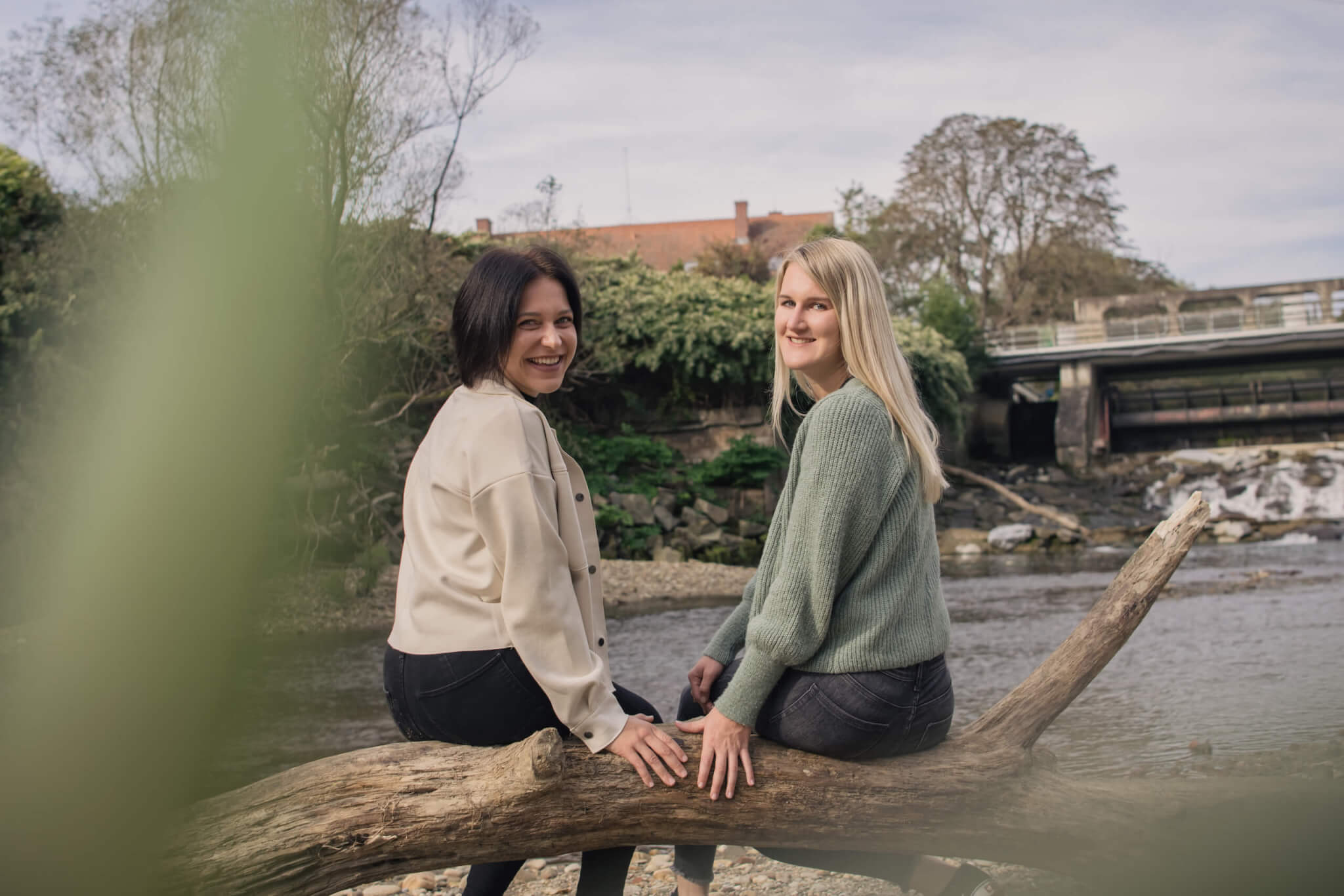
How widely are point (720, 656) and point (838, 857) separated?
59 cm

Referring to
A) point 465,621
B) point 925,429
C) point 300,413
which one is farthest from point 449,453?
point 300,413

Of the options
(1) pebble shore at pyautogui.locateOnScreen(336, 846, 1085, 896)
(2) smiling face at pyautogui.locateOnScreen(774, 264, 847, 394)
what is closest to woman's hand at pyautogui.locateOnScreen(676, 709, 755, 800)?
(2) smiling face at pyautogui.locateOnScreen(774, 264, 847, 394)

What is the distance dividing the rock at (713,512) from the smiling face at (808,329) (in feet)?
57.3

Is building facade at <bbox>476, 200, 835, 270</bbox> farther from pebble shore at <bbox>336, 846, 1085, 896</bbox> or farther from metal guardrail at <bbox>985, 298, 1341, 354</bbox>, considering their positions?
pebble shore at <bbox>336, 846, 1085, 896</bbox>

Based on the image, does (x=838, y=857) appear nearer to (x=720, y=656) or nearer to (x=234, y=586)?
(x=720, y=656)

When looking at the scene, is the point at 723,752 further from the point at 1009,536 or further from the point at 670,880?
the point at 1009,536

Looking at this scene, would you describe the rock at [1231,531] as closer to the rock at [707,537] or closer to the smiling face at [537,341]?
the rock at [707,537]

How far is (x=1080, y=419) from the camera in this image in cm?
3050

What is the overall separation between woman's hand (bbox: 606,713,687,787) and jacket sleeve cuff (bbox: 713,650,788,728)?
156mm

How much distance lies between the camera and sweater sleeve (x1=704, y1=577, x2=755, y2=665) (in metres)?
2.95

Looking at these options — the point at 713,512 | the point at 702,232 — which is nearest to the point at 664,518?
the point at 713,512

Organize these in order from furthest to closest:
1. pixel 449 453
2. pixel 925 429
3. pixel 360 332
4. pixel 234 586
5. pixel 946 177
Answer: pixel 946 177 → pixel 360 332 → pixel 234 586 → pixel 925 429 → pixel 449 453

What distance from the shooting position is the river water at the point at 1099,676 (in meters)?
5.89

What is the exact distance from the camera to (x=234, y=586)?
8.20 meters
